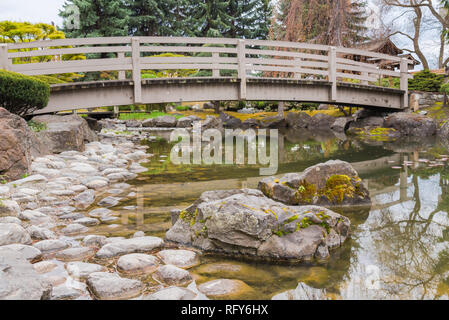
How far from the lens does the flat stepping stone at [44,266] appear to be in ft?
8.04

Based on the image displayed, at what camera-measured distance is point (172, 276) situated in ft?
7.83

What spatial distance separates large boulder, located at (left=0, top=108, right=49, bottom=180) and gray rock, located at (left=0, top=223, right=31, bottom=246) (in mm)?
2111

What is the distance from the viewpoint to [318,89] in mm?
12156

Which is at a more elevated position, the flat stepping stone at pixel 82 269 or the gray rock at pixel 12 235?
the gray rock at pixel 12 235

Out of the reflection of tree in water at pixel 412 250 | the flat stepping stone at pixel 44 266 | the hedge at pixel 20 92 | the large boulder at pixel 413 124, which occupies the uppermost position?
the hedge at pixel 20 92

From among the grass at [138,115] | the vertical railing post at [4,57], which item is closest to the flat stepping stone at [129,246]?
the vertical railing post at [4,57]

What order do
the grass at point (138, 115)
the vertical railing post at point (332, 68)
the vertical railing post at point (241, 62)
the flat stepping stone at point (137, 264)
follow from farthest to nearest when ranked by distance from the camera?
the grass at point (138, 115), the vertical railing post at point (332, 68), the vertical railing post at point (241, 62), the flat stepping stone at point (137, 264)

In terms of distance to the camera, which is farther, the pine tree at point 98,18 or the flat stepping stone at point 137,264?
the pine tree at point 98,18

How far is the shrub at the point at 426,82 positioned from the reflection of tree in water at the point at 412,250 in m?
14.3

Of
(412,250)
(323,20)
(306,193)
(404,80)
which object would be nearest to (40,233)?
(306,193)

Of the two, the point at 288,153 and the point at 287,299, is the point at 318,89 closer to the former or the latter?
the point at 288,153

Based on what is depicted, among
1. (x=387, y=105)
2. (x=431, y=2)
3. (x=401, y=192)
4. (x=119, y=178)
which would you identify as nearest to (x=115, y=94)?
(x=119, y=178)

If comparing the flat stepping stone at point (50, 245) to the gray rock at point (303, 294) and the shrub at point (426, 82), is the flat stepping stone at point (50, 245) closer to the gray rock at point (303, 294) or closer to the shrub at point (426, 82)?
the gray rock at point (303, 294)

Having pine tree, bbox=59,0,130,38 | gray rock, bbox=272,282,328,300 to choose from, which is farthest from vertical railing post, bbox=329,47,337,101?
pine tree, bbox=59,0,130,38
